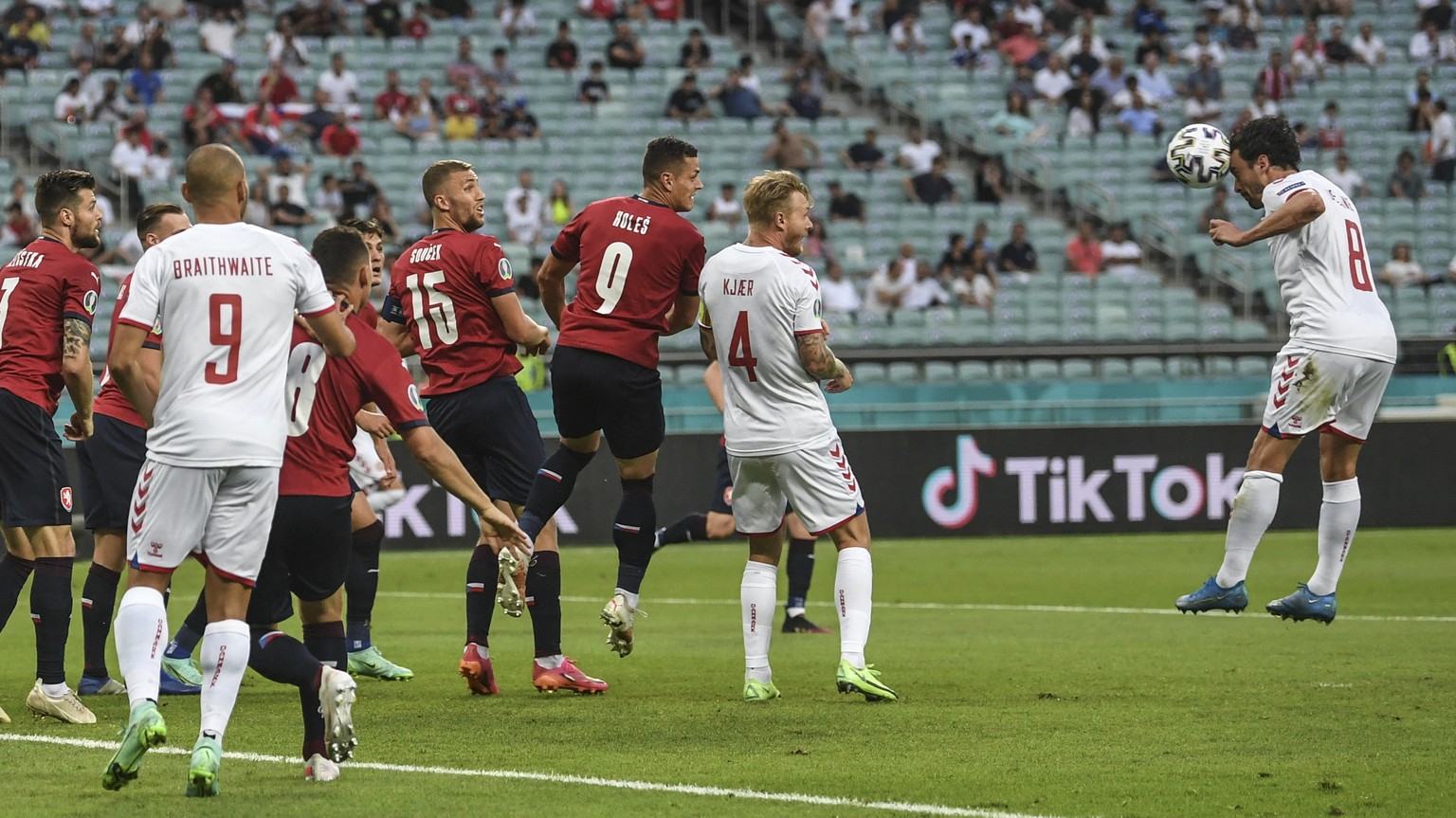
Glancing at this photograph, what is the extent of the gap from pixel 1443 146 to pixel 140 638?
23.7 metres

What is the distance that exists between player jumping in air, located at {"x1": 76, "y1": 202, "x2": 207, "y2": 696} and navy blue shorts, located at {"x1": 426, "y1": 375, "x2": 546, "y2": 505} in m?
1.30

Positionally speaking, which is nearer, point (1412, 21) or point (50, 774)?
point (50, 774)

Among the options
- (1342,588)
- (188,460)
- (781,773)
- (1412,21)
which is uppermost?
(1412,21)

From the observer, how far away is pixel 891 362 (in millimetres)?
18750

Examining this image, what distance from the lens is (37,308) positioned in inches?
300

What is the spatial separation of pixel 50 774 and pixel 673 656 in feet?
13.9

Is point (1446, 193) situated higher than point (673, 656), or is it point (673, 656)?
point (1446, 193)

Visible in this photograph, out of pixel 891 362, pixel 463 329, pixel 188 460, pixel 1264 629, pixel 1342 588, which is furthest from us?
pixel 891 362

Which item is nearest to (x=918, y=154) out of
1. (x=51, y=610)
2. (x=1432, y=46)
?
(x=1432, y=46)

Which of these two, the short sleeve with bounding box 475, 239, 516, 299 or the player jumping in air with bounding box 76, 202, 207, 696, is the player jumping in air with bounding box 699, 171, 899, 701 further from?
the player jumping in air with bounding box 76, 202, 207, 696

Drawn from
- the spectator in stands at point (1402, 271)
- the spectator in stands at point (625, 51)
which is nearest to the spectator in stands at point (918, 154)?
the spectator in stands at point (625, 51)

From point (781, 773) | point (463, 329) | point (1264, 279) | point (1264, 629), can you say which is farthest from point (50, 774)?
point (1264, 279)

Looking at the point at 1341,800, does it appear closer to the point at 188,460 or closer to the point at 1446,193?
the point at 188,460

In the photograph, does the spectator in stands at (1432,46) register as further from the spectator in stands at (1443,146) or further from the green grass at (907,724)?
the green grass at (907,724)
